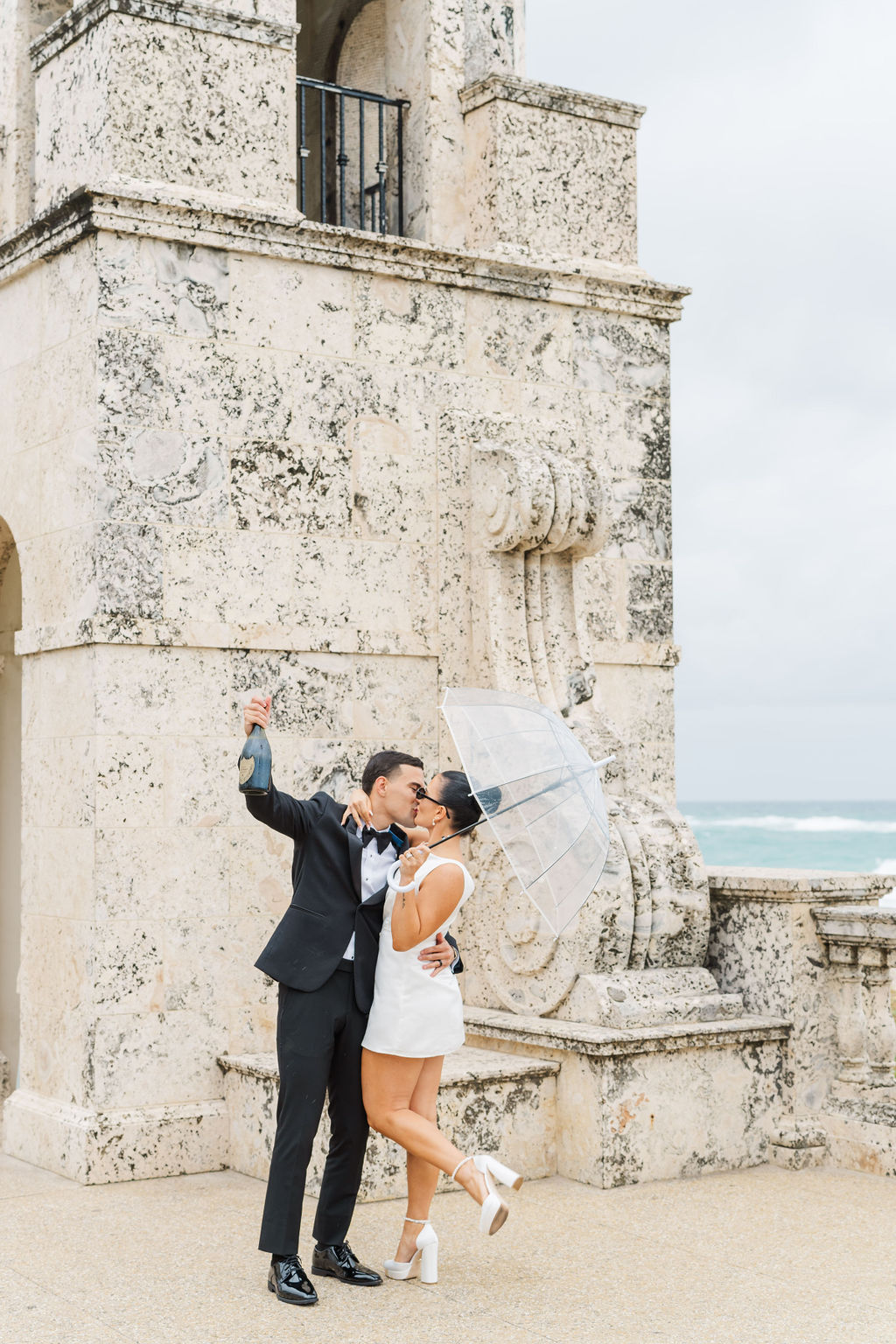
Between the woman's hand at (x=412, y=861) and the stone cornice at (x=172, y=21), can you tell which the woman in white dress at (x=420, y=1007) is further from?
the stone cornice at (x=172, y=21)

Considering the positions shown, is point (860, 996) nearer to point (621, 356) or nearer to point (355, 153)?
point (621, 356)

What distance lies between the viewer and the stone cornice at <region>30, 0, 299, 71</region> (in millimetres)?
6348

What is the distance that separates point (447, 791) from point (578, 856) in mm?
413

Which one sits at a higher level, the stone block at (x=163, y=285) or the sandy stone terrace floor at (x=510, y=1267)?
the stone block at (x=163, y=285)

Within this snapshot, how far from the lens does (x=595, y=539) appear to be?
6.91 m

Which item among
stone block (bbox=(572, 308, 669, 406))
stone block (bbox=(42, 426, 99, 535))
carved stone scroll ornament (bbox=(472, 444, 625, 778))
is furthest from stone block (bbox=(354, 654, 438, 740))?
stone block (bbox=(572, 308, 669, 406))

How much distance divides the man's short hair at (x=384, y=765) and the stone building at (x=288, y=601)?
1623 mm

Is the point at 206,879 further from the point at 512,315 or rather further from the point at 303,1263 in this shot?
the point at 512,315

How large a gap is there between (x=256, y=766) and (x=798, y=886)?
2.64 m

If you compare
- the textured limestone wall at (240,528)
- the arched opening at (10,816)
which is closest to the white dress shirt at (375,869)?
the textured limestone wall at (240,528)

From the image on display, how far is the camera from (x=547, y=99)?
24.0 ft

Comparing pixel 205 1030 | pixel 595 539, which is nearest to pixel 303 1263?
pixel 205 1030

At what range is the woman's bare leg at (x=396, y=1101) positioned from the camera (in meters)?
4.47

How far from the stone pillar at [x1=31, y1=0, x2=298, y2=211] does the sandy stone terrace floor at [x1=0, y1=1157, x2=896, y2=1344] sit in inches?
150
